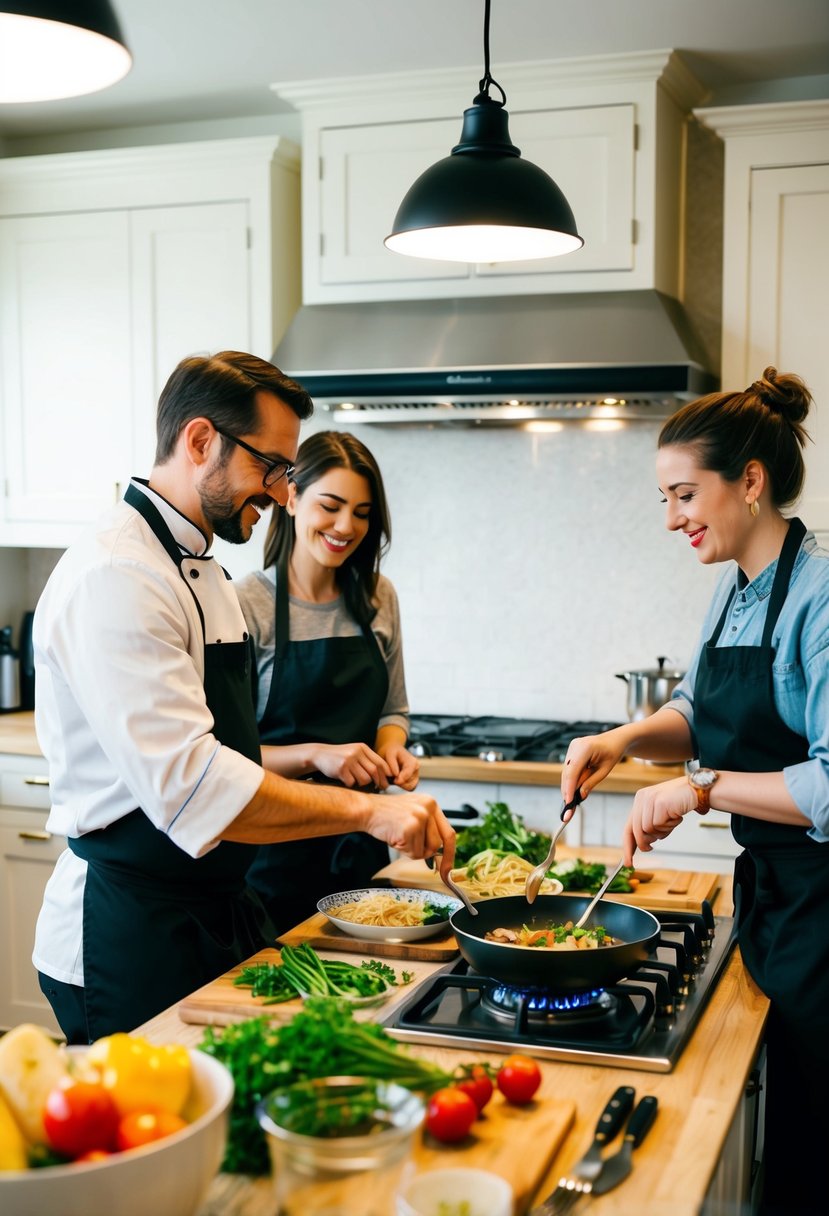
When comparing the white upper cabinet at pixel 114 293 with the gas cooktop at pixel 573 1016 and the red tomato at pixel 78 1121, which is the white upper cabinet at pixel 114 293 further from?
the red tomato at pixel 78 1121

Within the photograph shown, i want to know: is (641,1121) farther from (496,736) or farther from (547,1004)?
(496,736)

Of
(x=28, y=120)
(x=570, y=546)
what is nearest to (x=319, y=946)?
(x=570, y=546)

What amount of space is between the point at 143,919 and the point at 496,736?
2.02 metres

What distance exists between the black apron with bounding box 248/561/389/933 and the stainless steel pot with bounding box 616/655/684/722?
3.58ft

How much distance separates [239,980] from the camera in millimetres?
1834

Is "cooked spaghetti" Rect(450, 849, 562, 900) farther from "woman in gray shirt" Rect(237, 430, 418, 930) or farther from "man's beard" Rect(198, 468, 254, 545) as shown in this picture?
"man's beard" Rect(198, 468, 254, 545)

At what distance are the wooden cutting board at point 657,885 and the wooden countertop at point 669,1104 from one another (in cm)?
36

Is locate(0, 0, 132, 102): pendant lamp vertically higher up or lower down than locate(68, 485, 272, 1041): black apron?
higher up

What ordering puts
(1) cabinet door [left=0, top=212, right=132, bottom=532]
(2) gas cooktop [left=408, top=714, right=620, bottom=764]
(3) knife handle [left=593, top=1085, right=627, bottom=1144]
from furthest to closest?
(1) cabinet door [left=0, top=212, right=132, bottom=532] < (2) gas cooktop [left=408, top=714, right=620, bottom=764] < (3) knife handle [left=593, top=1085, right=627, bottom=1144]

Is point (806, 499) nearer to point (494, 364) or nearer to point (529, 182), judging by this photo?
point (494, 364)

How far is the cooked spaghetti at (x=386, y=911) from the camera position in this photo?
2.09 m

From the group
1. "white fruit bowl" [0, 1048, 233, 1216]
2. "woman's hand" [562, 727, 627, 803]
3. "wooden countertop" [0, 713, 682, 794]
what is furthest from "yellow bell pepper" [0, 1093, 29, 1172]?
"wooden countertop" [0, 713, 682, 794]

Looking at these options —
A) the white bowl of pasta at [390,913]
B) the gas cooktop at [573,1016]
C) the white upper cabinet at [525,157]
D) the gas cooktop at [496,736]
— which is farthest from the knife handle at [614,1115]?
the white upper cabinet at [525,157]

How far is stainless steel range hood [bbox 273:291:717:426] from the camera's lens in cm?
349
